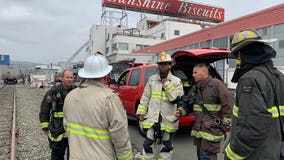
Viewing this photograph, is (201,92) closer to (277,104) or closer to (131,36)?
(277,104)

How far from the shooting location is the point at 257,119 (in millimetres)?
1750

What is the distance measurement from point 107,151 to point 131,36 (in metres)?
45.4

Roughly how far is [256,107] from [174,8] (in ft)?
162

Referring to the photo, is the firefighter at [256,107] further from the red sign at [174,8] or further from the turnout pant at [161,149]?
the red sign at [174,8]

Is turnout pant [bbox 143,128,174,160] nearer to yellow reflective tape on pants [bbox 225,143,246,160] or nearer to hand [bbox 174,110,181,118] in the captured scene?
hand [bbox 174,110,181,118]

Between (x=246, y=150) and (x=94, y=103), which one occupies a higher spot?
(x=94, y=103)

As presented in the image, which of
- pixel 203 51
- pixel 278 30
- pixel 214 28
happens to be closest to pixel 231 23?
pixel 214 28

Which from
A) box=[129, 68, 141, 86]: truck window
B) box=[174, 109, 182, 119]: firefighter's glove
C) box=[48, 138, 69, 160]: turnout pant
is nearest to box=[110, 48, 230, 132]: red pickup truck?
box=[129, 68, 141, 86]: truck window

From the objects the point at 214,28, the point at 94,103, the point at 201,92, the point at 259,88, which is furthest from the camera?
the point at 214,28

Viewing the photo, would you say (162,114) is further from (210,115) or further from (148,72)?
(148,72)

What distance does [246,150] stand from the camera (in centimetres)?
182

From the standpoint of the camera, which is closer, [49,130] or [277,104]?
[277,104]

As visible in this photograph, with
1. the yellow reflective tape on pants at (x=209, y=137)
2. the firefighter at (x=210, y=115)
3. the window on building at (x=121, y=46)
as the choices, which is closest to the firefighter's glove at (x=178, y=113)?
the firefighter at (x=210, y=115)

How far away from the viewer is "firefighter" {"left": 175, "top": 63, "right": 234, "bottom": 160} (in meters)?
2.92
